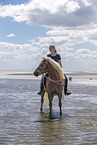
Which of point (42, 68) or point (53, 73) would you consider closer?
point (42, 68)

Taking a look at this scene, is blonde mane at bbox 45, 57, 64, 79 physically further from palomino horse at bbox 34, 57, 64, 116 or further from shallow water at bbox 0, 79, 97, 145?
shallow water at bbox 0, 79, 97, 145

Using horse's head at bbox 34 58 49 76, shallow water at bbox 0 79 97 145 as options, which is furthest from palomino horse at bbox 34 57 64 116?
shallow water at bbox 0 79 97 145

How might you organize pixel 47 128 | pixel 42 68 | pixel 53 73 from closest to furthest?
pixel 47 128
pixel 42 68
pixel 53 73

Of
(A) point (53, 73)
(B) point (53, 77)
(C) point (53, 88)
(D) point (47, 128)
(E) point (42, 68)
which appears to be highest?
(E) point (42, 68)

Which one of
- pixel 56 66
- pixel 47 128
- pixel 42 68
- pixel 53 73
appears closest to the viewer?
pixel 47 128

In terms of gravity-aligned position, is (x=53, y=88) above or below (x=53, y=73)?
below

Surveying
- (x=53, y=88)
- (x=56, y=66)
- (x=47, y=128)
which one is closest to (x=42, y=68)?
(x=56, y=66)

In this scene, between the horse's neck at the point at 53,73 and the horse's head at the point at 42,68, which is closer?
the horse's head at the point at 42,68

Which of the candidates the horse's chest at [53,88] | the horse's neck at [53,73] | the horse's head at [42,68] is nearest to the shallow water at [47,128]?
the horse's chest at [53,88]

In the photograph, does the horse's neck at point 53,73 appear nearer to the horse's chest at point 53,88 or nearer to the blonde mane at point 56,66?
the blonde mane at point 56,66

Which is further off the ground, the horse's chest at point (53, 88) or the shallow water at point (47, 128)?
the horse's chest at point (53, 88)

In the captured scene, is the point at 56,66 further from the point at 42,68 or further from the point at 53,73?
the point at 42,68

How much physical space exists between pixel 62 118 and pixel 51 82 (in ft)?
4.95

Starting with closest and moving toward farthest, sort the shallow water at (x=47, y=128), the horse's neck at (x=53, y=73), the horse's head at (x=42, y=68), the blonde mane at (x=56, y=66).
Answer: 1. the shallow water at (x=47, y=128)
2. the horse's head at (x=42, y=68)
3. the blonde mane at (x=56, y=66)
4. the horse's neck at (x=53, y=73)
